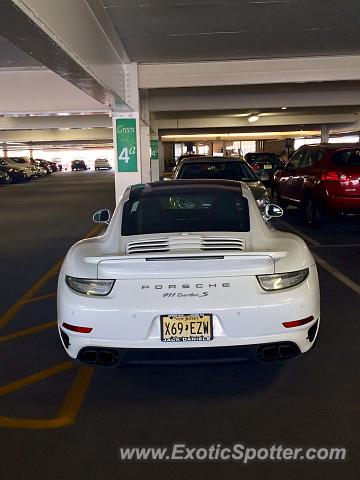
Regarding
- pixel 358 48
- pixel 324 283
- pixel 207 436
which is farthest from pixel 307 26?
pixel 207 436

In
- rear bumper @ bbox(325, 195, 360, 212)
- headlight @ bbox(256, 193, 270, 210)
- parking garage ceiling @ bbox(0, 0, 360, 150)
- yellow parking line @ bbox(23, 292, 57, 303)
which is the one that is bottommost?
yellow parking line @ bbox(23, 292, 57, 303)

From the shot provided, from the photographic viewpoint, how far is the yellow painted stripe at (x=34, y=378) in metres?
3.91

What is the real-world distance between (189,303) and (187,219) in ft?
5.22

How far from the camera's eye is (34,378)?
4.09 metres

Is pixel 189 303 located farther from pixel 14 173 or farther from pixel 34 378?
pixel 14 173

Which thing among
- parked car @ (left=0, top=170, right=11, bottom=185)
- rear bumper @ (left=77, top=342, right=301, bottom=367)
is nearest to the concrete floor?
rear bumper @ (left=77, top=342, right=301, bottom=367)

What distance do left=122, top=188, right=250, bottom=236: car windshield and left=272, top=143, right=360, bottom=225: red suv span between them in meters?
5.82

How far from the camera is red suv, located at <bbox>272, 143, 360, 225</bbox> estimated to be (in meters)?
9.94

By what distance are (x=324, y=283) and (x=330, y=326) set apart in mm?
1703

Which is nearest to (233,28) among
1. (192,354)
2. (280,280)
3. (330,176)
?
(330,176)

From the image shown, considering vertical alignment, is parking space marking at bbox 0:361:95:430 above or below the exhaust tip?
below

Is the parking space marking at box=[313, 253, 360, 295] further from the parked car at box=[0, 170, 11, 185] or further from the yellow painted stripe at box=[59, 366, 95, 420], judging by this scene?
the parked car at box=[0, 170, 11, 185]

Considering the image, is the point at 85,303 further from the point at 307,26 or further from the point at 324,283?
the point at 307,26

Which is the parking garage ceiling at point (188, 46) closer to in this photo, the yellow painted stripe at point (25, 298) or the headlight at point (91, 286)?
the headlight at point (91, 286)
